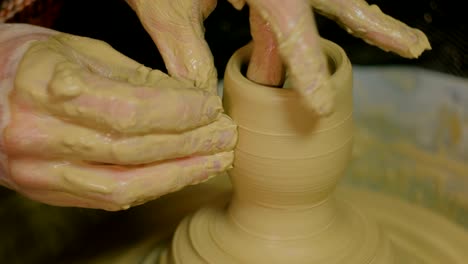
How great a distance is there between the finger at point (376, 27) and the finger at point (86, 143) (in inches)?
14.8

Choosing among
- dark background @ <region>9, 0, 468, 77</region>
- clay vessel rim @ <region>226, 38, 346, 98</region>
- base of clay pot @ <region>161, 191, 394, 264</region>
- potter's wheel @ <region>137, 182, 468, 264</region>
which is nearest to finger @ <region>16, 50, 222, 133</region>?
clay vessel rim @ <region>226, 38, 346, 98</region>

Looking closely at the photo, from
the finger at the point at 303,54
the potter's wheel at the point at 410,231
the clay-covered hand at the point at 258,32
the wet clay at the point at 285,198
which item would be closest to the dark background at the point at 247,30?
the potter's wheel at the point at 410,231

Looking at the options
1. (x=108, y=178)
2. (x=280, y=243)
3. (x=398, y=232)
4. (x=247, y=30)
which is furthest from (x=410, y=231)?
(x=247, y=30)

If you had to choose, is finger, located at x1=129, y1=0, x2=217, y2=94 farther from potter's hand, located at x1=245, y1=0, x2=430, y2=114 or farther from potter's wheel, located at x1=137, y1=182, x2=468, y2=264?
potter's wheel, located at x1=137, y1=182, x2=468, y2=264

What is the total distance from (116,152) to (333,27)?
1.50 metres

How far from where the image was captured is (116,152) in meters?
1.18

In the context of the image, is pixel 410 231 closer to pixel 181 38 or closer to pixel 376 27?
pixel 376 27

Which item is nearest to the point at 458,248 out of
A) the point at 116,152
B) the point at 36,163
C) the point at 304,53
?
the point at 304,53

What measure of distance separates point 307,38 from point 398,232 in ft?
2.47

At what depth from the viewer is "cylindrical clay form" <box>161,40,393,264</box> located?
129cm

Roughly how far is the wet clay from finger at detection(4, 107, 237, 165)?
128 millimetres

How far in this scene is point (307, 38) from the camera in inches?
46.3

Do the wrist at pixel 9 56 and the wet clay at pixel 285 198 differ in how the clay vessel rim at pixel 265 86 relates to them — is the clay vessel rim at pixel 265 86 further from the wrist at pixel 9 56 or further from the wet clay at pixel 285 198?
the wrist at pixel 9 56

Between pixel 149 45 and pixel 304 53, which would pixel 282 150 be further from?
pixel 149 45
